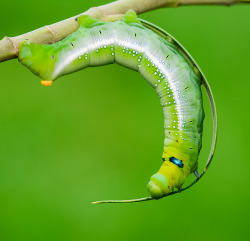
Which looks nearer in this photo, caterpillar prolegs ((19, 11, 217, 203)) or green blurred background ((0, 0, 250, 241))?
caterpillar prolegs ((19, 11, 217, 203))

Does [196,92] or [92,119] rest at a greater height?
[196,92]

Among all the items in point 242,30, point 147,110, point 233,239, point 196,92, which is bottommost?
point 233,239

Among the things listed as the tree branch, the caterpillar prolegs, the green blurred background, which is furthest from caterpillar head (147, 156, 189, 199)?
the green blurred background

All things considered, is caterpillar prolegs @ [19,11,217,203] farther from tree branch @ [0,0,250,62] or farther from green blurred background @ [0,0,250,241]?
green blurred background @ [0,0,250,241]

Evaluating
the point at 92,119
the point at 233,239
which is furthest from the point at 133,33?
the point at 233,239

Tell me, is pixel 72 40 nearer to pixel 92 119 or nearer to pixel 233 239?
pixel 92 119

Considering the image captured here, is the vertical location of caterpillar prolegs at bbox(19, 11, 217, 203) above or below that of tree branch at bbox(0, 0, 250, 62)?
below
